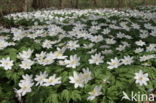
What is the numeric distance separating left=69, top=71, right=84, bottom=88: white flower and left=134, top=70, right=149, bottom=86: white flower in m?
0.63

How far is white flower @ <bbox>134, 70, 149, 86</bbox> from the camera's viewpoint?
11.3 feet

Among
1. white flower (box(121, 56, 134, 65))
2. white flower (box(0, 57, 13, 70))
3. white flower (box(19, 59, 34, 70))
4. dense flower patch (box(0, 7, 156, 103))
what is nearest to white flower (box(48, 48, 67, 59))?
dense flower patch (box(0, 7, 156, 103))

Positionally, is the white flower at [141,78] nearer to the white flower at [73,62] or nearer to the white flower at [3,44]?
the white flower at [73,62]

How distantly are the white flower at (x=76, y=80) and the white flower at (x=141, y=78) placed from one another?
0.63m

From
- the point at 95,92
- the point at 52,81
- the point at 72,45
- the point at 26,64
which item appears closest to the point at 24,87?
the point at 52,81

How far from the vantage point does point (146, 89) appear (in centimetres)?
361

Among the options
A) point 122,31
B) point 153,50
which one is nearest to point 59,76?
point 153,50

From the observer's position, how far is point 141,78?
349cm

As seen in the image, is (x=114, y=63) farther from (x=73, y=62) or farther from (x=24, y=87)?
(x=24, y=87)

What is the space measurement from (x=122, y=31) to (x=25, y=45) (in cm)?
197

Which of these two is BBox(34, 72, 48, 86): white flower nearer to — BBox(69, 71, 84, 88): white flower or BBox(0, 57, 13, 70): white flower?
BBox(69, 71, 84, 88): white flower

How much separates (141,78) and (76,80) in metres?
0.75

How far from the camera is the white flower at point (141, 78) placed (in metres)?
3.44

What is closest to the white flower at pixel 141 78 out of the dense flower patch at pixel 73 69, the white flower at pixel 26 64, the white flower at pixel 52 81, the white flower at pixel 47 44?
the dense flower patch at pixel 73 69
